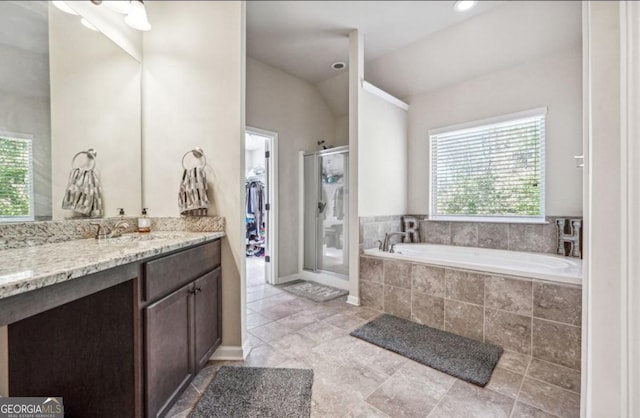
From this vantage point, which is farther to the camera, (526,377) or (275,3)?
(275,3)

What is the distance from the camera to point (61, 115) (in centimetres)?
142

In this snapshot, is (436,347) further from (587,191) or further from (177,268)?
(177,268)

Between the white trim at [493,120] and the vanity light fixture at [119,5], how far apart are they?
3.06 meters

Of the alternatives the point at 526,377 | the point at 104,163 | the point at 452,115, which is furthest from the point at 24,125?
the point at 452,115

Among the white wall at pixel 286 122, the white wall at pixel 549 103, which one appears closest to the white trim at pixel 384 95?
the white wall at pixel 549 103

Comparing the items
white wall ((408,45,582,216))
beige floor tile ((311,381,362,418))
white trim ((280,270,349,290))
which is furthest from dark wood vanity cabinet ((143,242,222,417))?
white wall ((408,45,582,216))

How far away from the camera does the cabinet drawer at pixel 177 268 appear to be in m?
1.11

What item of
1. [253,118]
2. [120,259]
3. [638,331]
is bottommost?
[638,331]

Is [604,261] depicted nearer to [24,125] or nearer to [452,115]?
[24,125]

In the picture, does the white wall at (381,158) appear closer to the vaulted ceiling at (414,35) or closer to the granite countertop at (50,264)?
the vaulted ceiling at (414,35)

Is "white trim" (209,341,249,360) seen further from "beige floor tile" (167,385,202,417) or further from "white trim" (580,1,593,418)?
"white trim" (580,1,593,418)

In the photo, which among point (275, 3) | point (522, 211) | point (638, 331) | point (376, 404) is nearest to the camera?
point (638, 331)

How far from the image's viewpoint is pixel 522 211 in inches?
107

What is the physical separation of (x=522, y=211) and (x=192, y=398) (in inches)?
126
